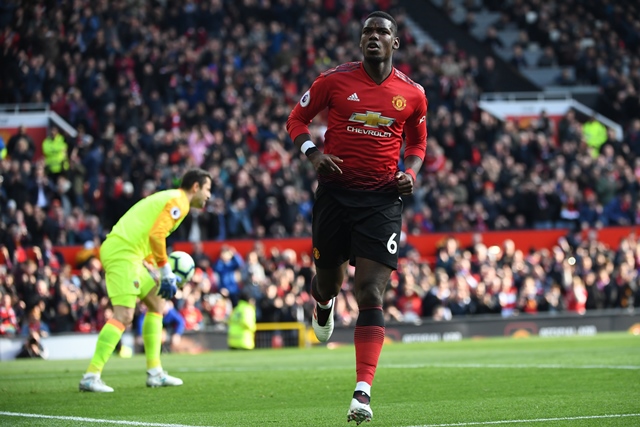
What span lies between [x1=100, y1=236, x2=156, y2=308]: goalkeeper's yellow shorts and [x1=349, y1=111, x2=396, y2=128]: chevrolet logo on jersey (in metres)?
4.00

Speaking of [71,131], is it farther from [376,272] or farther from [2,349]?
[376,272]

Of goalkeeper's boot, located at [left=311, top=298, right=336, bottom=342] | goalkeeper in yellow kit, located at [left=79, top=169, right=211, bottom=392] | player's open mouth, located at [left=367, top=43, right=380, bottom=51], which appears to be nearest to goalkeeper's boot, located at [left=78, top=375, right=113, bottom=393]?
goalkeeper in yellow kit, located at [left=79, top=169, right=211, bottom=392]

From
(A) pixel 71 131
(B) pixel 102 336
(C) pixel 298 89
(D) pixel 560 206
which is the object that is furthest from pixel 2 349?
(D) pixel 560 206

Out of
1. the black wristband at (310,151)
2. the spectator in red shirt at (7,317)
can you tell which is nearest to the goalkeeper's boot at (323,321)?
the black wristband at (310,151)

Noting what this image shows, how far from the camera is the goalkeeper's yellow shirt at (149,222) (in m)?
11.1

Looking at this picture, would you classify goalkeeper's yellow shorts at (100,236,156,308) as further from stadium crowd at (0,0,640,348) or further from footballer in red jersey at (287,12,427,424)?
stadium crowd at (0,0,640,348)

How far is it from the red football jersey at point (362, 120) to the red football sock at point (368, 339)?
1.00 m

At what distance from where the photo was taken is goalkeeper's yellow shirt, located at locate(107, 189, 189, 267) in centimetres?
1109

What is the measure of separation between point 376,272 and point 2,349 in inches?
547

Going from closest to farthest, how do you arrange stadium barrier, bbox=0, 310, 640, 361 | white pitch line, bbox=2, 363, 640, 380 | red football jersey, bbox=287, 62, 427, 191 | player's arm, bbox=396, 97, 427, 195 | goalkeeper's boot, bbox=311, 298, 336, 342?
1. red football jersey, bbox=287, 62, 427, 191
2. player's arm, bbox=396, 97, 427, 195
3. goalkeeper's boot, bbox=311, 298, 336, 342
4. white pitch line, bbox=2, 363, 640, 380
5. stadium barrier, bbox=0, 310, 640, 361

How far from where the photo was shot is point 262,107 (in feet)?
94.7

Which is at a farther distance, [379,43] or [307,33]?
[307,33]

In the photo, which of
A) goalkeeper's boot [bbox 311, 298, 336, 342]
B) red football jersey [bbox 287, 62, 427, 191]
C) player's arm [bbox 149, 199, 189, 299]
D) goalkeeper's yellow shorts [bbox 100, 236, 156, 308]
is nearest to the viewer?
red football jersey [bbox 287, 62, 427, 191]

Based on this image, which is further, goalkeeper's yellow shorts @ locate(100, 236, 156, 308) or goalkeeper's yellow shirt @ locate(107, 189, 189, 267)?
goalkeeper's yellow shorts @ locate(100, 236, 156, 308)
